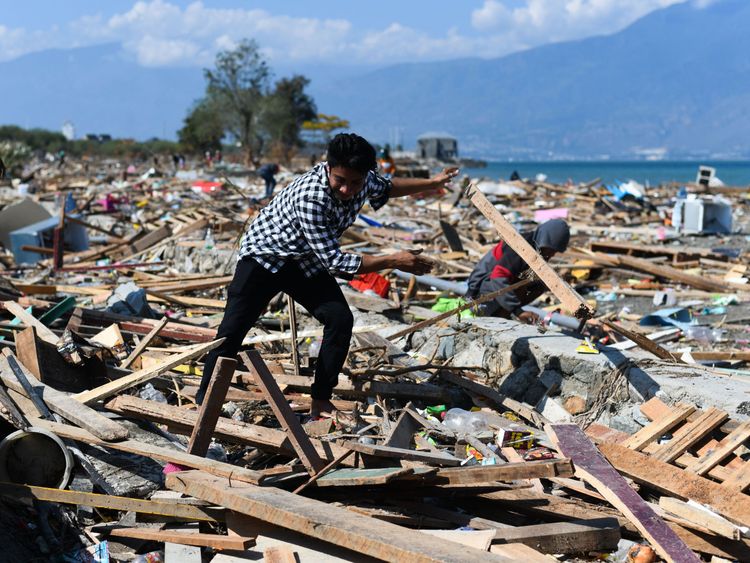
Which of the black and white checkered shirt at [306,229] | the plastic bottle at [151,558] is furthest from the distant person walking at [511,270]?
the plastic bottle at [151,558]

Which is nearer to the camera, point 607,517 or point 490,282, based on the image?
point 607,517

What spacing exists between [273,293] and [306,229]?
1.57 ft

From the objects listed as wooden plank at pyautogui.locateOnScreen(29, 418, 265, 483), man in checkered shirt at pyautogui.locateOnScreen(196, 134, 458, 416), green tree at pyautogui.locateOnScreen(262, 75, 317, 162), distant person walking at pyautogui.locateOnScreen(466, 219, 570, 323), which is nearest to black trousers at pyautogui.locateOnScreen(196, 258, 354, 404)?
man in checkered shirt at pyautogui.locateOnScreen(196, 134, 458, 416)

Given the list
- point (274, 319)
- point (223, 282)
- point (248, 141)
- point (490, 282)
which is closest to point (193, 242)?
point (223, 282)

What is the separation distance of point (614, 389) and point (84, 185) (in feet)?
81.7

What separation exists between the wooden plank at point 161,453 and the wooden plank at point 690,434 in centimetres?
214

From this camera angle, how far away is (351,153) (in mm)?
3861

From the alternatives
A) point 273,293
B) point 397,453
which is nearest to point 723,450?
point 397,453

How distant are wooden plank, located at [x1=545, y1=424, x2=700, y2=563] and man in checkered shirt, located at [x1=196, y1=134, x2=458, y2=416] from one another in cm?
115

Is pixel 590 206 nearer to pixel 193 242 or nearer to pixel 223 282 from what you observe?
pixel 193 242

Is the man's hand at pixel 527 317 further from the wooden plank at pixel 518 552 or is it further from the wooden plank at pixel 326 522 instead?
the wooden plank at pixel 326 522

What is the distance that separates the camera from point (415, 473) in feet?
11.1

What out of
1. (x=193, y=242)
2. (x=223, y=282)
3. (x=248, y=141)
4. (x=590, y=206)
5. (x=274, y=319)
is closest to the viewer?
(x=274, y=319)

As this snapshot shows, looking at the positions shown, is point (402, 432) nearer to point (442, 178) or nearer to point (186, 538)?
point (186, 538)
